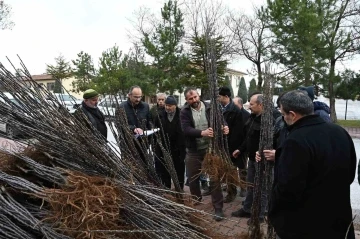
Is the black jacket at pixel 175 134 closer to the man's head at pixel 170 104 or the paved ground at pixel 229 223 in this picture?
the man's head at pixel 170 104

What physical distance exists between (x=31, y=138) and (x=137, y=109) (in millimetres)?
2167

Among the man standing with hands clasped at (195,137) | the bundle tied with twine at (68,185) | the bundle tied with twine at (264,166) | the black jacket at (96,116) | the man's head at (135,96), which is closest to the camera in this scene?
the bundle tied with twine at (68,185)

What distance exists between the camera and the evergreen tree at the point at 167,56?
2045cm

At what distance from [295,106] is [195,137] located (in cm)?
185

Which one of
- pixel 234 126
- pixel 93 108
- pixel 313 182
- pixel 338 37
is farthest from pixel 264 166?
pixel 338 37

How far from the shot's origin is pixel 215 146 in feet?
11.4

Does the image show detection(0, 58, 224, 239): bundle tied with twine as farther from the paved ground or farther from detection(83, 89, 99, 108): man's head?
detection(83, 89, 99, 108): man's head

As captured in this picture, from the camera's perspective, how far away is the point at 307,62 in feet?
53.7

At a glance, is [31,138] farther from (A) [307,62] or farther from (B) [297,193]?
(A) [307,62]

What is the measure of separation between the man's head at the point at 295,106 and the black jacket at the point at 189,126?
5.28ft

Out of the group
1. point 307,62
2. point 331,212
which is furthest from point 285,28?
point 331,212

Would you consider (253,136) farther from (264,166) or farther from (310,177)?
(310,177)

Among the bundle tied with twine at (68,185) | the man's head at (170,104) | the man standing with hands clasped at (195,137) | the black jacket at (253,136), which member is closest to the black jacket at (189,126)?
the man standing with hands clasped at (195,137)

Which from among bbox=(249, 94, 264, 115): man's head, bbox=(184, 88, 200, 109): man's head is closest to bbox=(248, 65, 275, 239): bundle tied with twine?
bbox=(249, 94, 264, 115): man's head
